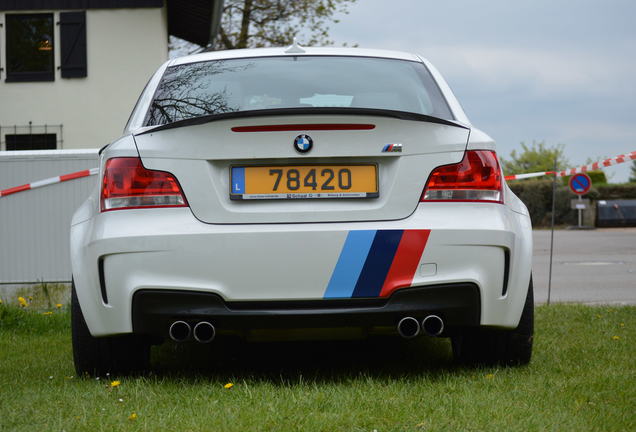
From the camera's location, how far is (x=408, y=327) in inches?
145

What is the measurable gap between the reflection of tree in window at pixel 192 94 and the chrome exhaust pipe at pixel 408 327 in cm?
113

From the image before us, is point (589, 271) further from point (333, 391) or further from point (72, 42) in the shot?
point (333, 391)

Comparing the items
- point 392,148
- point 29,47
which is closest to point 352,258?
point 392,148

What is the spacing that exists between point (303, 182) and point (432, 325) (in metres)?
0.77

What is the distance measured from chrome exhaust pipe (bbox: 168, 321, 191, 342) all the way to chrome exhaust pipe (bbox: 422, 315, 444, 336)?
3.07 ft

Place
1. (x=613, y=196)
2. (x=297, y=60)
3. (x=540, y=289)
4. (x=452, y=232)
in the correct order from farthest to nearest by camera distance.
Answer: (x=613, y=196)
(x=540, y=289)
(x=297, y=60)
(x=452, y=232)

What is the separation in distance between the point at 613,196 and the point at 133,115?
3659cm

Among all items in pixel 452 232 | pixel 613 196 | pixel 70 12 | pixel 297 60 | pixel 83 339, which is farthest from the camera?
pixel 613 196

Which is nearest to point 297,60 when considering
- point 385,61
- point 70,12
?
point 385,61

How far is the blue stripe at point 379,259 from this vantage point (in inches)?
140

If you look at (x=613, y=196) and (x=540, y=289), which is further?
(x=613, y=196)

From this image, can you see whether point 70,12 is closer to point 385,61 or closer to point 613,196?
point 385,61

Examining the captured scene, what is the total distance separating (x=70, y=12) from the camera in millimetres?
17672

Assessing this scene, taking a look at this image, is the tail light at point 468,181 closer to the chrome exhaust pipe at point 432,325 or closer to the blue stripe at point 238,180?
the chrome exhaust pipe at point 432,325
